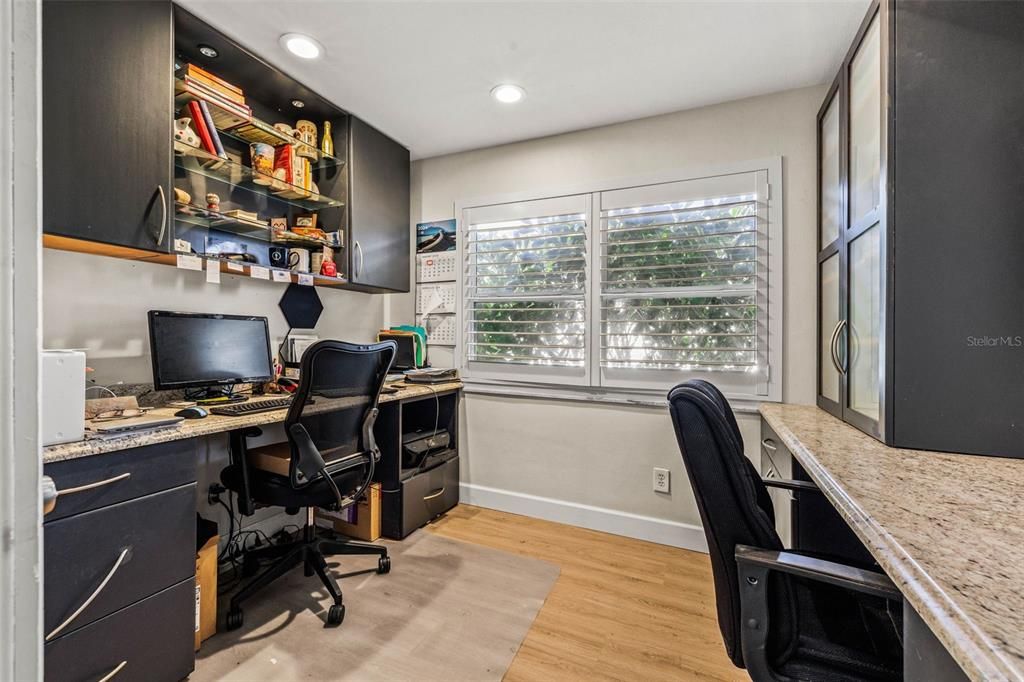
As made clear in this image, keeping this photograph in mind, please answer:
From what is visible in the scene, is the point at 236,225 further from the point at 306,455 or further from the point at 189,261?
the point at 306,455

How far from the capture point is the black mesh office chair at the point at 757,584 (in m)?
0.90

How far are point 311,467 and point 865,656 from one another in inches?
68.4

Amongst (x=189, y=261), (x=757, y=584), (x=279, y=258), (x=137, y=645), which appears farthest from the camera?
(x=279, y=258)

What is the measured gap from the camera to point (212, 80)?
2.01 metres

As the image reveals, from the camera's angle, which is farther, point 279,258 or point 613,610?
point 279,258

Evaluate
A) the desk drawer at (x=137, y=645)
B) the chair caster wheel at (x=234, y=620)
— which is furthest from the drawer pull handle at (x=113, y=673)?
the chair caster wheel at (x=234, y=620)

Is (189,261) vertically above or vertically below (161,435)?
above

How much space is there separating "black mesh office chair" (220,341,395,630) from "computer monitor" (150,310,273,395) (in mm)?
390

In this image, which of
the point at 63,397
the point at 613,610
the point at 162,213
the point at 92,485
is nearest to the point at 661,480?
the point at 613,610

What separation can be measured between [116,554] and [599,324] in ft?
7.54

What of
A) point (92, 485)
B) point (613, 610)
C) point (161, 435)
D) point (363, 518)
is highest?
point (161, 435)

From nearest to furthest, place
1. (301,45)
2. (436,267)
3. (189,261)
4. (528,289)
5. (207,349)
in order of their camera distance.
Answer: (189,261), (301,45), (207,349), (528,289), (436,267)

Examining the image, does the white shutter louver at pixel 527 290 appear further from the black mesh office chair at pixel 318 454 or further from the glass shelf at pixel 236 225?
the black mesh office chair at pixel 318 454

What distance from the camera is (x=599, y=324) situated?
273 cm
